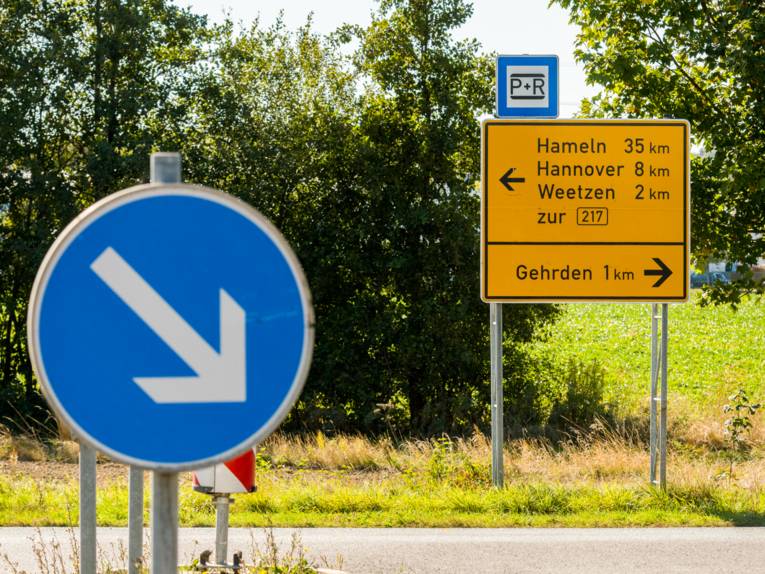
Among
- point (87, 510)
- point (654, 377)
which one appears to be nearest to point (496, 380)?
point (654, 377)

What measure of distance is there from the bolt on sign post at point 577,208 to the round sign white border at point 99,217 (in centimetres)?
Result: 769

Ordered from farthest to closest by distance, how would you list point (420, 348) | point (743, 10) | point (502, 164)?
point (420, 348)
point (743, 10)
point (502, 164)

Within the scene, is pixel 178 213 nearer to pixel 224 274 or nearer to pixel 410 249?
pixel 224 274

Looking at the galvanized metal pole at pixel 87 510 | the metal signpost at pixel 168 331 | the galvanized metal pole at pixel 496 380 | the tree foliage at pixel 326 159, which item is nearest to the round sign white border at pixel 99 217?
the metal signpost at pixel 168 331

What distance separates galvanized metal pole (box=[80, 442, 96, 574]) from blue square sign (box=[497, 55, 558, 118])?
6777 millimetres

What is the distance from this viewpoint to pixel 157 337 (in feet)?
7.07

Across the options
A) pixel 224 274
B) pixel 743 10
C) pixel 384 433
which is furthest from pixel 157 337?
A: pixel 384 433

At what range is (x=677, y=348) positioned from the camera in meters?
28.6

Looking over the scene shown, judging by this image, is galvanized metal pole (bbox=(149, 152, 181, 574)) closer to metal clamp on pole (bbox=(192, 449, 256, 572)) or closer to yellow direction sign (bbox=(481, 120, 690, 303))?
metal clamp on pole (bbox=(192, 449, 256, 572))

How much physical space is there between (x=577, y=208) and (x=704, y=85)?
730 centimetres

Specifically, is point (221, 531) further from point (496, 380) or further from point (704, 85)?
point (704, 85)

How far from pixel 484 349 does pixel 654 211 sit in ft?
26.4

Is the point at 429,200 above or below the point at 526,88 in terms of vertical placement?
below

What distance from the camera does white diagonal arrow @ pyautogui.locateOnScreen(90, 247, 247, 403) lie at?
216cm
